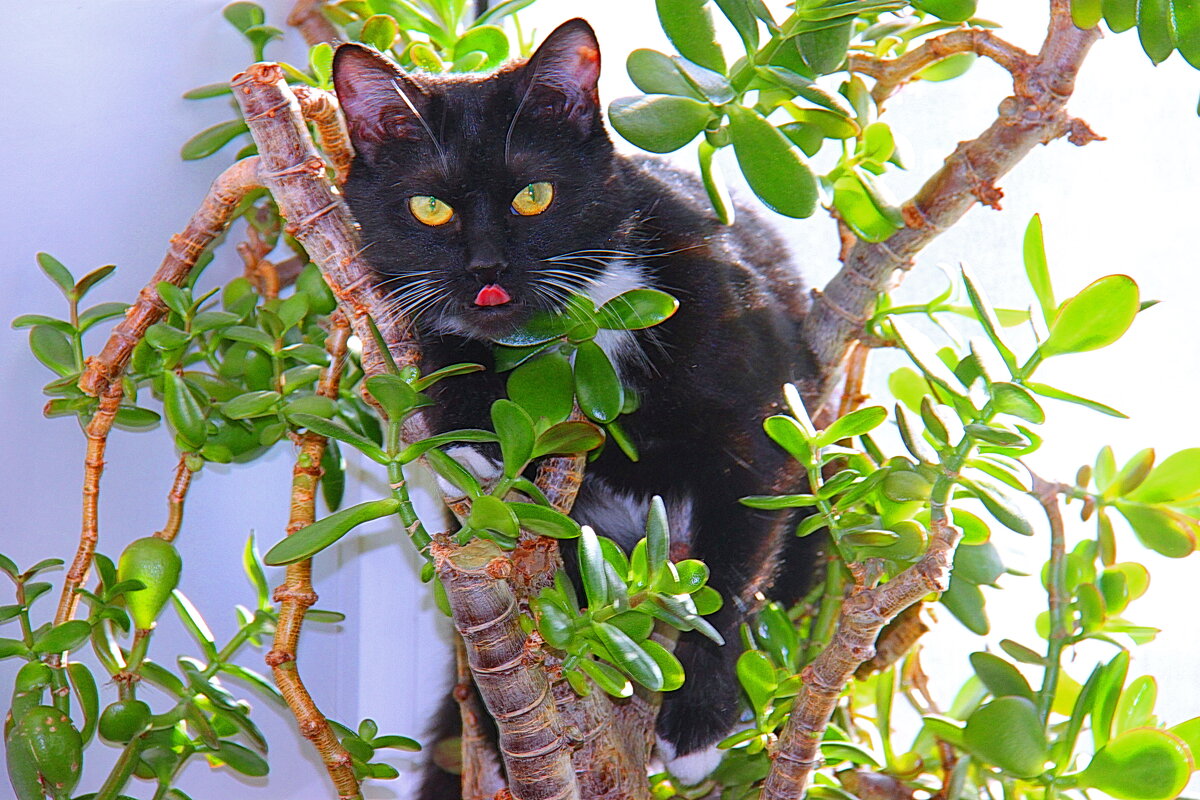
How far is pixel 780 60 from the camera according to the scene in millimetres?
712

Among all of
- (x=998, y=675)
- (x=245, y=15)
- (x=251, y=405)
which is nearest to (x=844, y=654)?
(x=998, y=675)

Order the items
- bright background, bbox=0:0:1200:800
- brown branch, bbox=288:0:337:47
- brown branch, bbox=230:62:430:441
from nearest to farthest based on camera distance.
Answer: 1. brown branch, bbox=230:62:430:441
2. bright background, bbox=0:0:1200:800
3. brown branch, bbox=288:0:337:47

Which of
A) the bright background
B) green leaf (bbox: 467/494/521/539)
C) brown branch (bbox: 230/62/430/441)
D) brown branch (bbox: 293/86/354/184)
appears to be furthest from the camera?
the bright background

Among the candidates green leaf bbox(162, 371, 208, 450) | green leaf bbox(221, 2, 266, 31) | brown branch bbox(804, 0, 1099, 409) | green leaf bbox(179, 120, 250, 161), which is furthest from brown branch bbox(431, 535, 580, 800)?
green leaf bbox(221, 2, 266, 31)

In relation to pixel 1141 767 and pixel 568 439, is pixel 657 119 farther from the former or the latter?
pixel 1141 767

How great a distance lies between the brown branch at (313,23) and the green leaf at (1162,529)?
108 centimetres

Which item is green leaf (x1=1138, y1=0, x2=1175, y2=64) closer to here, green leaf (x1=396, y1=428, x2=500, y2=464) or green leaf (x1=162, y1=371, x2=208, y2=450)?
green leaf (x1=396, y1=428, x2=500, y2=464)

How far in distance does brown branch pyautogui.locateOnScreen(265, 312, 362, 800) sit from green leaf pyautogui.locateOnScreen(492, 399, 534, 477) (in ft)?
0.86

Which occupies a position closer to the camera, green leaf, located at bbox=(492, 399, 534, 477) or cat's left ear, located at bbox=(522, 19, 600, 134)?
green leaf, located at bbox=(492, 399, 534, 477)

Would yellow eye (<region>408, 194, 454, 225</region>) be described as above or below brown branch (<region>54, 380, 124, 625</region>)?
above

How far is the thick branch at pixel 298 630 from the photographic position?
0.84 meters

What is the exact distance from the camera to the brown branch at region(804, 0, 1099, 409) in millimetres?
815

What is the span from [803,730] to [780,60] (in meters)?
0.48

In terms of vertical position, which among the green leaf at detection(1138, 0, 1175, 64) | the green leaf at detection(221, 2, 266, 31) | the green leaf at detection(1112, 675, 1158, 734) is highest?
the green leaf at detection(221, 2, 266, 31)
